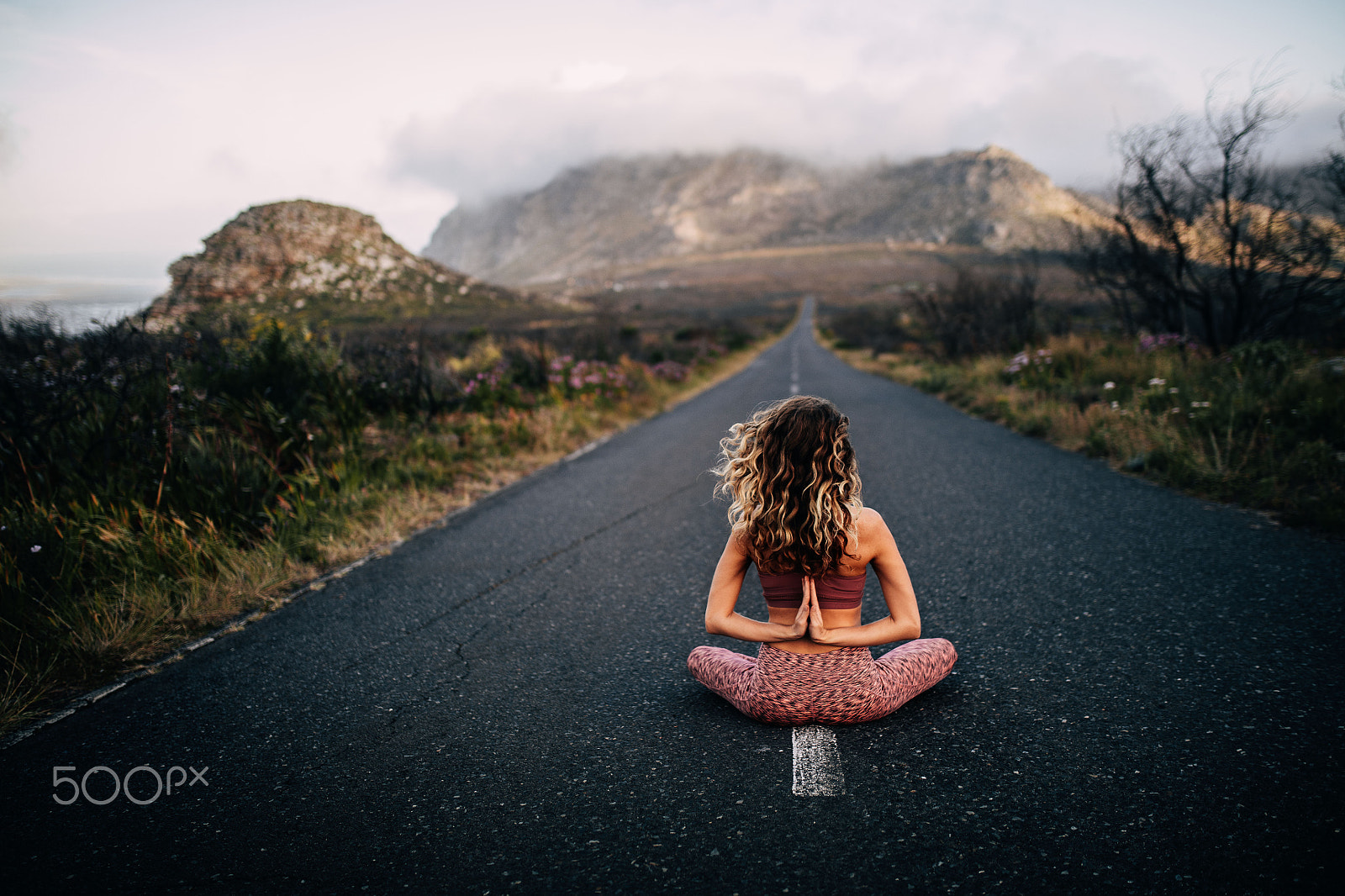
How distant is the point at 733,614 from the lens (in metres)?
2.50

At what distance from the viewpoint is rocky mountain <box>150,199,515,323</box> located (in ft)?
106

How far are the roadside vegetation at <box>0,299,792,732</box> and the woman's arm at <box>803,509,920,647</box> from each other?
3.56m

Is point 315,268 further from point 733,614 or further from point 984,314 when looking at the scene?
point 733,614

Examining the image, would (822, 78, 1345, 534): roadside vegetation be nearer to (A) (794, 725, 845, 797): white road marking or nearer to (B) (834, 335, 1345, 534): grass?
(B) (834, 335, 1345, 534): grass

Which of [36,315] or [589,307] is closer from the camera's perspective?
[36,315]

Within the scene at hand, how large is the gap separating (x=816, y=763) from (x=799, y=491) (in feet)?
3.37

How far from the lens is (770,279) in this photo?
13438cm

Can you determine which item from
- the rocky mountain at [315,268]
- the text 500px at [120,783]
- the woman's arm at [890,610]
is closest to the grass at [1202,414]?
the woman's arm at [890,610]

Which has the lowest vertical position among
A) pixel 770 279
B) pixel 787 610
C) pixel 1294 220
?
pixel 787 610

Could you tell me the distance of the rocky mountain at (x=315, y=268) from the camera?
3219 cm

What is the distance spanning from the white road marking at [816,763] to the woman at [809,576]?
60 millimetres

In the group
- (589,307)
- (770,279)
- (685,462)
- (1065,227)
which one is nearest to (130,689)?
(685,462)

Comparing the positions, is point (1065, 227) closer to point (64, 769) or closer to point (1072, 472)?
point (1072, 472)

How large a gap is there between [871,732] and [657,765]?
0.88m
